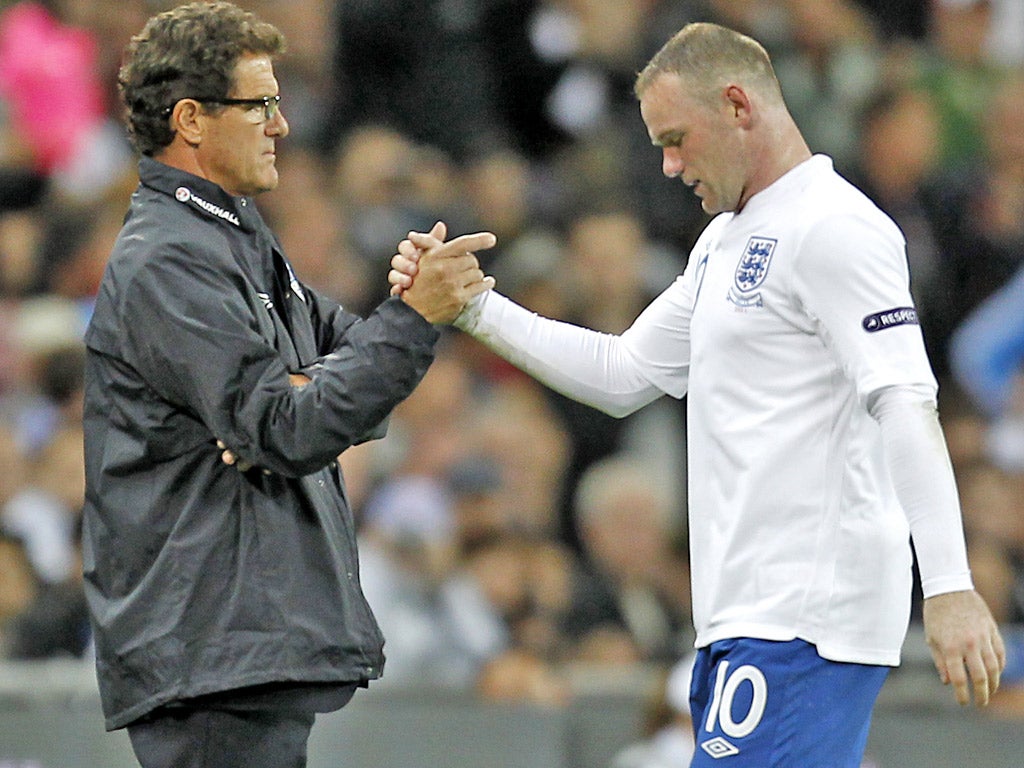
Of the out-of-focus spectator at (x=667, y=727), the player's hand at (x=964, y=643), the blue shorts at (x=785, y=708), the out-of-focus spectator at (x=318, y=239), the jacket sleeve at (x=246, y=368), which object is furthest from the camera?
the out-of-focus spectator at (x=318, y=239)

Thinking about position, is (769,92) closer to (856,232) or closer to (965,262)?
(856,232)

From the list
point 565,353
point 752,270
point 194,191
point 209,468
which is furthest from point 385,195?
point 209,468

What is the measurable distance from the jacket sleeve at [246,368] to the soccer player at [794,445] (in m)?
0.30

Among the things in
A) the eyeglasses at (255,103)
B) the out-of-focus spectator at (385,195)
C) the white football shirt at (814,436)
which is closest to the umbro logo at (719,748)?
the white football shirt at (814,436)

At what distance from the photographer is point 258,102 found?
12.5 feet

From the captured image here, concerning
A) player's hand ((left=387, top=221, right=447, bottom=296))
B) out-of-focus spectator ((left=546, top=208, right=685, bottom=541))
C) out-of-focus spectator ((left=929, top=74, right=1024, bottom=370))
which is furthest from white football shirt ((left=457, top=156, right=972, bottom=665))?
out-of-focus spectator ((left=929, top=74, right=1024, bottom=370))

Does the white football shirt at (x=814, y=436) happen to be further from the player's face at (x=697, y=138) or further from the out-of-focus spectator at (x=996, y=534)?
the out-of-focus spectator at (x=996, y=534)

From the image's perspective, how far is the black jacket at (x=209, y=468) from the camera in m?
3.54

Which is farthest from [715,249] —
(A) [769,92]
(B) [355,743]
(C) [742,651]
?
(B) [355,743]

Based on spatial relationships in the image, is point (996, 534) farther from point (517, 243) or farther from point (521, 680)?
point (517, 243)

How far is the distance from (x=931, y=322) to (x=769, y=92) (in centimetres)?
510

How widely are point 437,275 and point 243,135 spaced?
48cm

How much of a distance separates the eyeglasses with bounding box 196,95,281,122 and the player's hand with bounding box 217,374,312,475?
56 cm

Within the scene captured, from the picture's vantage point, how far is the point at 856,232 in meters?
3.65
